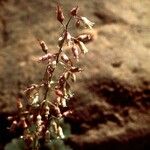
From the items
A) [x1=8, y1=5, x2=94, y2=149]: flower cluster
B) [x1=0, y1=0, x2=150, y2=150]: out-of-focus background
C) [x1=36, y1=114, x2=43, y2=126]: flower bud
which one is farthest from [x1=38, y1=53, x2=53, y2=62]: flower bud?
[x1=0, y1=0, x2=150, y2=150]: out-of-focus background

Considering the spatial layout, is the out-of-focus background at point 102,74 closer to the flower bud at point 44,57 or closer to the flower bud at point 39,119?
the flower bud at point 39,119

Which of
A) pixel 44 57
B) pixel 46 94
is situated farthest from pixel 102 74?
pixel 44 57

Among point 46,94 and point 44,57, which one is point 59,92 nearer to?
point 46,94

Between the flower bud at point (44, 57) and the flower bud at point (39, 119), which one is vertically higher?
the flower bud at point (44, 57)

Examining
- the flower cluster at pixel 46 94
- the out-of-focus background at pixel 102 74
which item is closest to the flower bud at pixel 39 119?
the flower cluster at pixel 46 94

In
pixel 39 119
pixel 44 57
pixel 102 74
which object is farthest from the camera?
pixel 102 74

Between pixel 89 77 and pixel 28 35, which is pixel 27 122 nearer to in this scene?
pixel 89 77

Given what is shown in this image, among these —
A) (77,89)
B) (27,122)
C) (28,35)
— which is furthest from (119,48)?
(27,122)

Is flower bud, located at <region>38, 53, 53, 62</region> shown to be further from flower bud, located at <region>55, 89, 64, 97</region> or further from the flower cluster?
flower bud, located at <region>55, 89, 64, 97</region>

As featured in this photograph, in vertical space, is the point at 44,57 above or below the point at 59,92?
above
